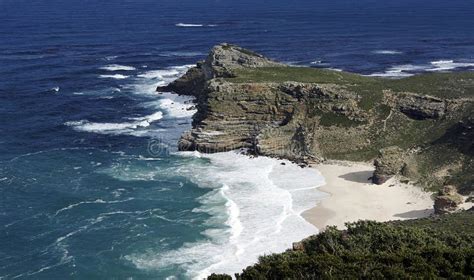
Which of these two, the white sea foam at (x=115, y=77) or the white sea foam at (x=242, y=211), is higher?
the white sea foam at (x=115, y=77)

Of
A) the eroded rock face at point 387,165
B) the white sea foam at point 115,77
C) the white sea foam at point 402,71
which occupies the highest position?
the eroded rock face at point 387,165

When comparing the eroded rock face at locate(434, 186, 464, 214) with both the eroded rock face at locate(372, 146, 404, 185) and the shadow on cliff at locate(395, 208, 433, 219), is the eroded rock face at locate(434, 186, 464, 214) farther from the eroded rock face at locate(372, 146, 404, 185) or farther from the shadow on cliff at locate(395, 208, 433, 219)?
the eroded rock face at locate(372, 146, 404, 185)

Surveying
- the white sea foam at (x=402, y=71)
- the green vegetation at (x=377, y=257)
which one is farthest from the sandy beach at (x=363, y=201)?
the white sea foam at (x=402, y=71)

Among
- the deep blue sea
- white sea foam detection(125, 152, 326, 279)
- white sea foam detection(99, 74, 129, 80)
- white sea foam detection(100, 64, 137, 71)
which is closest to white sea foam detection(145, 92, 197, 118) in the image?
the deep blue sea

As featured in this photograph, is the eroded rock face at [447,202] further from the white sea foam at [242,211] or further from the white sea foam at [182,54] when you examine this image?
the white sea foam at [182,54]

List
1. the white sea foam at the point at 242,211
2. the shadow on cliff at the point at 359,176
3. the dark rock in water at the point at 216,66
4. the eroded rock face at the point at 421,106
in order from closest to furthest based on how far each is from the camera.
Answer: the white sea foam at the point at 242,211, the shadow on cliff at the point at 359,176, the eroded rock face at the point at 421,106, the dark rock in water at the point at 216,66
